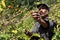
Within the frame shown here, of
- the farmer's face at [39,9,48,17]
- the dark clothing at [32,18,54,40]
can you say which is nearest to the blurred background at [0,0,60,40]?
the dark clothing at [32,18,54,40]

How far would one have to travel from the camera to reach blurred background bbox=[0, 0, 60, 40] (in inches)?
273

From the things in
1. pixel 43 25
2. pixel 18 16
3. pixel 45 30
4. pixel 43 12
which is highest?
pixel 43 12

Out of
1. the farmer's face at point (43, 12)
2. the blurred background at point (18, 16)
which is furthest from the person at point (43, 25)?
the blurred background at point (18, 16)

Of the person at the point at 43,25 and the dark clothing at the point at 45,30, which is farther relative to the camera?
the dark clothing at the point at 45,30

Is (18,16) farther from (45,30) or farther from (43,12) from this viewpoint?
(43,12)

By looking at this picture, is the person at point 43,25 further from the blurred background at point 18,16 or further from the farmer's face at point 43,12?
the blurred background at point 18,16

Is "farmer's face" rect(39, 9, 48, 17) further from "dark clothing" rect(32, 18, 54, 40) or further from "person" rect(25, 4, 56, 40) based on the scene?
"dark clothing" rect(32, 18, 54, 40)

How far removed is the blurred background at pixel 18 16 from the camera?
6.94 metres

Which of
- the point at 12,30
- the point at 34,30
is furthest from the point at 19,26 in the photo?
the point at 34,30

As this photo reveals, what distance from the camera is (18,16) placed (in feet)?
28.0

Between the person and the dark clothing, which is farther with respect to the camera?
the dark clothing

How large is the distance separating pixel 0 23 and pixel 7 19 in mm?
331

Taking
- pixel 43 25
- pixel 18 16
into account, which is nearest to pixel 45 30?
pixel 43 25

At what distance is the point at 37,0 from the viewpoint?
8578 millimetres
